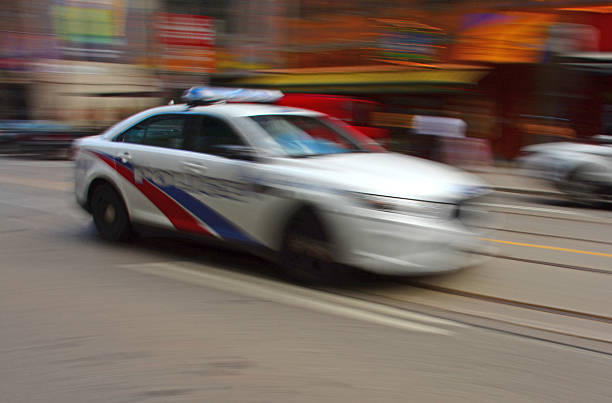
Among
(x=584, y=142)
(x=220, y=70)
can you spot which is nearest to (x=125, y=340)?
(x=584, y=142)

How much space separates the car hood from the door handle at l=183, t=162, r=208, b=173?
78cm

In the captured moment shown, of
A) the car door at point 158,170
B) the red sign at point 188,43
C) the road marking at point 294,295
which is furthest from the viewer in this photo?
the red sign at point 188,43

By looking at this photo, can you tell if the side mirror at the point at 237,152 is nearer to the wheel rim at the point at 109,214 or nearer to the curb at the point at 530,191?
the wheel rim at the point at 109,214

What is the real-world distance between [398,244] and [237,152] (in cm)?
165

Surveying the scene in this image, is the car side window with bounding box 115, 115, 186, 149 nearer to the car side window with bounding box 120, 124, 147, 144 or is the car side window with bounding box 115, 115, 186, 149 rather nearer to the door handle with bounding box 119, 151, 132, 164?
the car side window with bounding box 120, 124, 147, 144

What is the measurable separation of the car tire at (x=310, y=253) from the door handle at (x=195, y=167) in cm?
103

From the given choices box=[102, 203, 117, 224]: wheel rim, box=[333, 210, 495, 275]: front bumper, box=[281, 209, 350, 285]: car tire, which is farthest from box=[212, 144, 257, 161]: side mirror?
box=[102, 203, 117, 224]: wheel rim

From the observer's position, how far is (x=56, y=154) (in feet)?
65.4

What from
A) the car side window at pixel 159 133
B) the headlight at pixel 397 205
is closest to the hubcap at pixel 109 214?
the car side window at pixel 159 133

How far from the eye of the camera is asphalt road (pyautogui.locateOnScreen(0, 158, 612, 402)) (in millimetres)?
3449

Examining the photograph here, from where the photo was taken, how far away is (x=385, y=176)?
5.10 metres

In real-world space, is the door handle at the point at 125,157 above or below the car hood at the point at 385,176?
below

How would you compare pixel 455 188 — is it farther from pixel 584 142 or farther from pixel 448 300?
pixel 584 142

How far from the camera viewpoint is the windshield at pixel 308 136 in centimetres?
568
